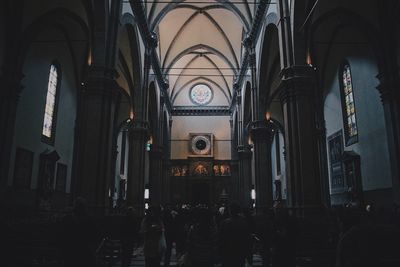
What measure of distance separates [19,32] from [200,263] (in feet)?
40.0

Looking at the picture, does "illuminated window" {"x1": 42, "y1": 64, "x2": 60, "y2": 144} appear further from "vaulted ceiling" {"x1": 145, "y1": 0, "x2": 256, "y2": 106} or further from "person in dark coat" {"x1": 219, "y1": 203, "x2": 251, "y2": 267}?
"person in dark coat" {"x1": 219, "y1": 203, "x2": 251, "y2": 267}

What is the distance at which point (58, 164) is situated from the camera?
754 inches

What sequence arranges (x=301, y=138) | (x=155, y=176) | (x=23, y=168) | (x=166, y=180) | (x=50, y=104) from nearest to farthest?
(x=301, y=138), (x=23, y=168), (x=50, y=104), (x=155, y=176), (x=166, y=180)

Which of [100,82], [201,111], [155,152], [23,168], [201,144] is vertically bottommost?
[23,168]

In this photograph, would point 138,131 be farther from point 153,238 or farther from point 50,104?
point 153,238

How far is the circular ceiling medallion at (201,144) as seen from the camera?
39.0 metres

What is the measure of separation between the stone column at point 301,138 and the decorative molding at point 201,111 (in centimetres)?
2730

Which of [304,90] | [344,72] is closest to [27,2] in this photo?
[304,90]

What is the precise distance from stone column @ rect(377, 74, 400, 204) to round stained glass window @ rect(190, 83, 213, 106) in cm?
2835

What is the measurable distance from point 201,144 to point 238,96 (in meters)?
10.2

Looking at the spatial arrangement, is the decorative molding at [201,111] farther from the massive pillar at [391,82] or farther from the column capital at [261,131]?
the massive pillar at [391,82]

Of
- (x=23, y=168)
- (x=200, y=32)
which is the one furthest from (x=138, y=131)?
(x=200, y=32)

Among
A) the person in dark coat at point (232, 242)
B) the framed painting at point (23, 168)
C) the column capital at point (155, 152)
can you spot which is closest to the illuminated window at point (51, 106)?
the framed painting at point (23, 168)

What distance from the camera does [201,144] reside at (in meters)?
39.3
